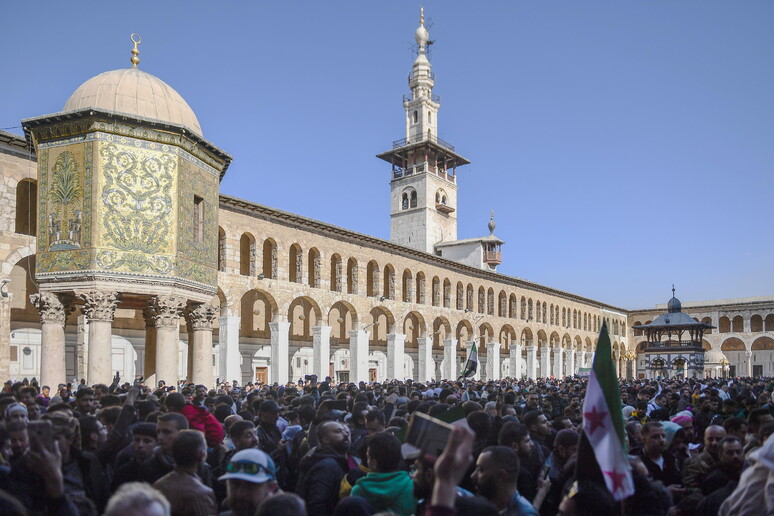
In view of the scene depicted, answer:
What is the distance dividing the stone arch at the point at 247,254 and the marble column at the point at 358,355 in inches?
246

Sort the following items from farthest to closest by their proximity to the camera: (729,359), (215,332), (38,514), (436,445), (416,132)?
(729,359)
(416,132)
(215,332)
(38,514)
(436,445)

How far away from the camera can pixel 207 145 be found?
17.6 m

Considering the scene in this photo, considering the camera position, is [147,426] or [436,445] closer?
[436,445]

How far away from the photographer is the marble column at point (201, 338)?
17875mm

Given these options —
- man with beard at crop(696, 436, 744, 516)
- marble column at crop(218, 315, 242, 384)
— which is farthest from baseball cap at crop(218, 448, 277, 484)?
marble column at crop(218, 315, 242, 384)

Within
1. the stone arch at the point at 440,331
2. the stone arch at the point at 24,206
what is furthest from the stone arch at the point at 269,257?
the stone arch at the point at 440,331

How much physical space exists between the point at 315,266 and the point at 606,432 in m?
26.9

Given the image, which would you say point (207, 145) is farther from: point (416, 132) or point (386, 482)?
point (416, 132)

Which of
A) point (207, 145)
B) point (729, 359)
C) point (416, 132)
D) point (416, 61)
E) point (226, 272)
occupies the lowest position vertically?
point (729, 359)

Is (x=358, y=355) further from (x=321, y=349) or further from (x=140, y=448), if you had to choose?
(x=140, y=448)

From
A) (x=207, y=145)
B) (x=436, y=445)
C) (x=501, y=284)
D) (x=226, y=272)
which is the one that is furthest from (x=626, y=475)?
(x=501, y=284)

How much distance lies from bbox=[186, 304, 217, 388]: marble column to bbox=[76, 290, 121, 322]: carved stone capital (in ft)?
8.94

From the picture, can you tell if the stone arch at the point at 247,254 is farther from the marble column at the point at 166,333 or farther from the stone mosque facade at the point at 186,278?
the marble column at the point at 166,333

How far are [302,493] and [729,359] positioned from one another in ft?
224
